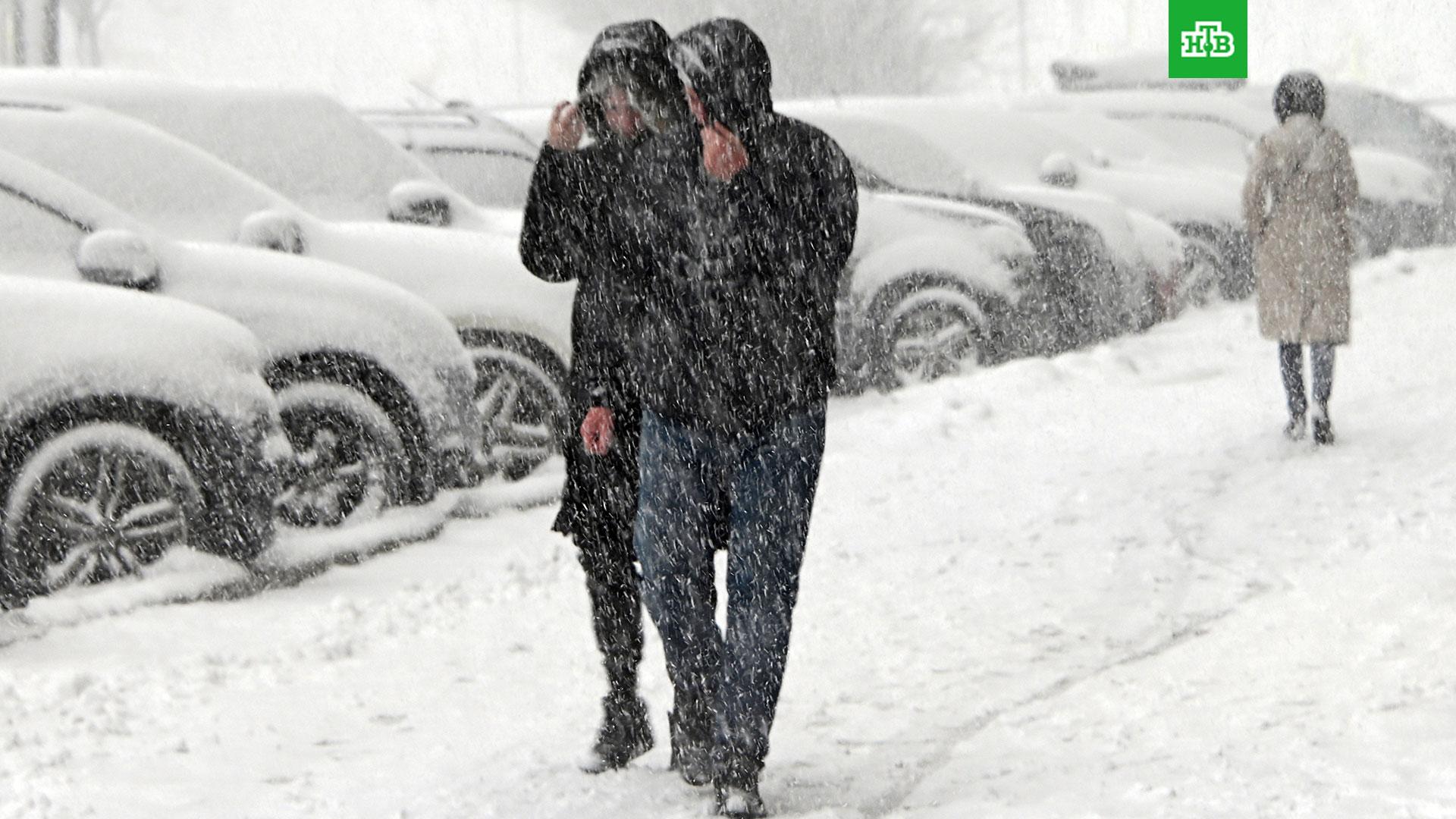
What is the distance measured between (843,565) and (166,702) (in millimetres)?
2441

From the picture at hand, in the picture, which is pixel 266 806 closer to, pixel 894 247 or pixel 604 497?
pixel 604 497

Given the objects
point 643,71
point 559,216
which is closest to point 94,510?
point 559,216

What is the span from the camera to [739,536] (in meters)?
3.77

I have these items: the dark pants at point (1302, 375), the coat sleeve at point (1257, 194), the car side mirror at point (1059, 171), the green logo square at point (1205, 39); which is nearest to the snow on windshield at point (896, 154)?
the car side mirror at point (1059, 171)

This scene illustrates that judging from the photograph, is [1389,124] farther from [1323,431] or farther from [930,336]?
[1323,431]

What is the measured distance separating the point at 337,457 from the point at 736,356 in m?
3.31

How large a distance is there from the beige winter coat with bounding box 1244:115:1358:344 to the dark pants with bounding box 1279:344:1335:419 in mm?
91

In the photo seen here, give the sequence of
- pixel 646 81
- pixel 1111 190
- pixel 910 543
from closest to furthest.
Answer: pixel 646 81, pixel 910 543, pixel 1111 190

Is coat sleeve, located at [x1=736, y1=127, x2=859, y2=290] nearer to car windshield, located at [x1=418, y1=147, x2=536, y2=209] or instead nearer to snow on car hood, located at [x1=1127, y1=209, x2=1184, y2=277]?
car windshield, located at [x1=418, y1=147, x2=536, y2=209]

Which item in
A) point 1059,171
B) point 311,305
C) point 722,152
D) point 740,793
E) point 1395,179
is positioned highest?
point 722,152

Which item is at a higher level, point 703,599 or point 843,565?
point 703,599

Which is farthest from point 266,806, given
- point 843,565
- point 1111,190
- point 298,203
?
point 1111,190

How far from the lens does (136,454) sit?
5.70m

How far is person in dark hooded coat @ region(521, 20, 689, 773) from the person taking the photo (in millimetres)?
3705
